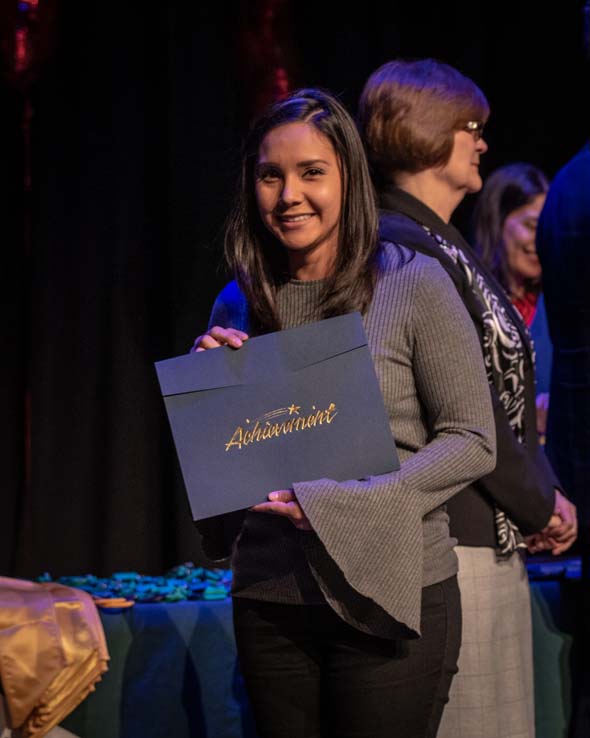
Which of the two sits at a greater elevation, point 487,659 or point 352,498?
point 352,498

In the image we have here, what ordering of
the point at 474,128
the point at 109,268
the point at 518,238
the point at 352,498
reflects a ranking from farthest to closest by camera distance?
the point at 518,238
the point at 109,268
the point at 474,128
the point at 352,498

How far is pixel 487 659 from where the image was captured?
1.70 meters

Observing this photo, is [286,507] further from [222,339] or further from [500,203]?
[500,203]

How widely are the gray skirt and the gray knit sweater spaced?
0.31m

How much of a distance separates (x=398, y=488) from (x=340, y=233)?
16.0 inches

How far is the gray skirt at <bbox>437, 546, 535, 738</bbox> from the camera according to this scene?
1682 millimetres

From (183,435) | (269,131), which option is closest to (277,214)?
(269,131)

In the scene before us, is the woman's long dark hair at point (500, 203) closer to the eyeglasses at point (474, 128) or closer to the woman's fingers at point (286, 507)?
the eyeglasses at point (474, 128)

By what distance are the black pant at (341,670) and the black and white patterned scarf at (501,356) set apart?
0.36 m

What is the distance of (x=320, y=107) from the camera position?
145 centimetres

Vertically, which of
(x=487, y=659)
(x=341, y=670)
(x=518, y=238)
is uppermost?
(x=518, y=238)

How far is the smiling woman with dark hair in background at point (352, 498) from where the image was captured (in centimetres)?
126

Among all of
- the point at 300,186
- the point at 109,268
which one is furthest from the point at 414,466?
the point at 109,268

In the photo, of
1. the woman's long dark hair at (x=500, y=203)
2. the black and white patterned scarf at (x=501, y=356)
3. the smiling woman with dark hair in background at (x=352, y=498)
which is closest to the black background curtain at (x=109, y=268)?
the woman's long dark hair at (x=500, y=203)
